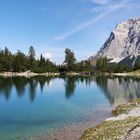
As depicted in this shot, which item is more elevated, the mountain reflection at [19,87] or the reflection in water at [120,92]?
the mountain reflection at [19,87]

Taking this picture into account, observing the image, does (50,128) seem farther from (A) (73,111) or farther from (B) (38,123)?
(A) (73,111)

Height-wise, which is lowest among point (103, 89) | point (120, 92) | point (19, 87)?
point (120, 92)

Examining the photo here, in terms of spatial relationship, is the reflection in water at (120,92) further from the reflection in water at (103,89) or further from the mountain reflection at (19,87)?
the mountain reflection at (19,87)

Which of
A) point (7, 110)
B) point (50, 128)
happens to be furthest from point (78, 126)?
point (7, 110)

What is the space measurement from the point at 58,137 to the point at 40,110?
27397mm

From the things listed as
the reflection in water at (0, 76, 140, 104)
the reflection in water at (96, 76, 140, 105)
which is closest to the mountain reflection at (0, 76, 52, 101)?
the reflection in water at (0, 76, 140, 104)

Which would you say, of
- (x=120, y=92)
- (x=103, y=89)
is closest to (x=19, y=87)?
(x=103, y=89)

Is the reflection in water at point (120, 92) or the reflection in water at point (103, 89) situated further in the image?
the reflection in water at point (103, 89)

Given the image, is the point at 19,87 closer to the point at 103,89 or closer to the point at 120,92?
the point at 103,89

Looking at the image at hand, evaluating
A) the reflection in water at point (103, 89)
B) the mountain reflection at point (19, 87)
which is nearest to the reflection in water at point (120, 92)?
the reflection in water at point (103, 89)

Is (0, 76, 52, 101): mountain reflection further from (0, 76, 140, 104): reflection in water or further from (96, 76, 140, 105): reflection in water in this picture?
(96, 76, 140, 105): reflection in water

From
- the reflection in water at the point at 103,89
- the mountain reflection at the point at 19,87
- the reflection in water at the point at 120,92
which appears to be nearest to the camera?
the reflection in water at the point at 120,92

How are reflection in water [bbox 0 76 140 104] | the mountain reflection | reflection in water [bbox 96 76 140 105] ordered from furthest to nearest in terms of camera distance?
the mountain reflection < reflection in water [bbox 0 76 140 104] < reflection in water [bbox 96 76 140 105]

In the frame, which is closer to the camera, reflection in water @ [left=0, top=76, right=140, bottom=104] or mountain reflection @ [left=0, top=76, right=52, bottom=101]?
reflection in water @ [left=0, top=76, right=140, bottom=104]
